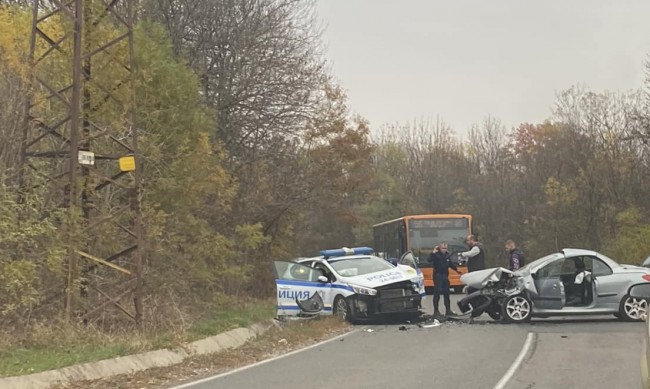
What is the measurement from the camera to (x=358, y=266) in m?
18.1

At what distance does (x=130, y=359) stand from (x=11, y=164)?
17.8ft

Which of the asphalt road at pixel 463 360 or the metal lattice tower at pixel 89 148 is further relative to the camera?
the metal lattice tower at pixel 89 148

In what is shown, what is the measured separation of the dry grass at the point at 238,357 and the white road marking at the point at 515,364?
4.19 metres

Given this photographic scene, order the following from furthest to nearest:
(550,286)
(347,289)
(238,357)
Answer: (347,289) < (550,286) < (238,357)

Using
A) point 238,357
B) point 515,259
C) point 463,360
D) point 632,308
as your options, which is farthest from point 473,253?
point 238,357

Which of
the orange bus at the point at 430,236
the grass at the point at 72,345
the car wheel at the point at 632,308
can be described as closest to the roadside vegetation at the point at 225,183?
the grass at the point at 72,345

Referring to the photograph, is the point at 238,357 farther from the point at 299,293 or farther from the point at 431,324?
the point at 431,324

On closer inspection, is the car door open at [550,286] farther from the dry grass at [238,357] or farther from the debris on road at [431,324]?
the dry grass at [238,357]

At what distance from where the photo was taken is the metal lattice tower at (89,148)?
13.2m

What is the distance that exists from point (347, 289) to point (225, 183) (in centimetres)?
641

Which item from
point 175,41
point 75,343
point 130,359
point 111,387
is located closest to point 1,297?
point 75,343

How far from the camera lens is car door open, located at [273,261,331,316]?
17.2 meters

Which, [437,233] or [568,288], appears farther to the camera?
[437,233]

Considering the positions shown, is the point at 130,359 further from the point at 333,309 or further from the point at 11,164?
the point at 333,309
